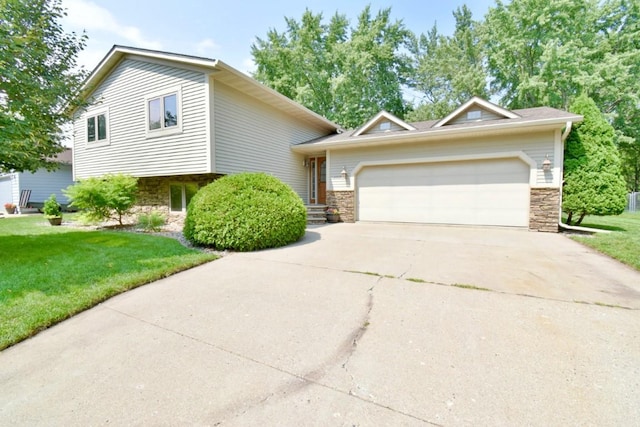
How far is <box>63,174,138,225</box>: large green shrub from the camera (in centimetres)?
861

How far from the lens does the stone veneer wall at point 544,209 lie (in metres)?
8.19

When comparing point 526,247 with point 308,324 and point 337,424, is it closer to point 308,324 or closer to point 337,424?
point 308,324

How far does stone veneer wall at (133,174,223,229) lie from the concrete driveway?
21.5 feet

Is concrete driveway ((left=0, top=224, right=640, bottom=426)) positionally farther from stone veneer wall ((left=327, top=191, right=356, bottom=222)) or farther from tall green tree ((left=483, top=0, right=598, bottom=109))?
tall green tree ((left=483, top=0, right=598, bottom=109))

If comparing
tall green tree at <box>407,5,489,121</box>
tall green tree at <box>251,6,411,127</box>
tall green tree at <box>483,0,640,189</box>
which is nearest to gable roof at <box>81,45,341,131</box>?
tall green tree at <box>251,6,411,127</box>

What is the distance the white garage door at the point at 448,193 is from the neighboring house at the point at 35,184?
1722cm

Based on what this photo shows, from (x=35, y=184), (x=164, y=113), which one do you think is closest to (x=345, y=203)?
(x=164, y=113)

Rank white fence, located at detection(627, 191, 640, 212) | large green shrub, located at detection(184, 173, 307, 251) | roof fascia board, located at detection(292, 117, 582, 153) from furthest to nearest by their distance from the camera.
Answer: white fence, located at detection(627, 191, 640, 212) → roof fascia board, located at detection(292, 117, 582, 153) → large green shrub, located at detection(184, 173, 307, 251)

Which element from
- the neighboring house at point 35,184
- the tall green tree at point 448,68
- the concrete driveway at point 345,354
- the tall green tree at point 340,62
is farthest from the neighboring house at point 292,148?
the tall green tree at point 448,68

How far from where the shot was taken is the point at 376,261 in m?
5.21

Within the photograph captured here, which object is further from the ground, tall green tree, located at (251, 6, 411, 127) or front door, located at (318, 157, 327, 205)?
tall green tree, located at (251, 6, 411, 127)

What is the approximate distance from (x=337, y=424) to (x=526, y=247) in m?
6.29

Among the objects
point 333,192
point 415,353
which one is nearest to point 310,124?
point 333,192

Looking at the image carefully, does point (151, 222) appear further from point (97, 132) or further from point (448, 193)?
point (448, 193)
